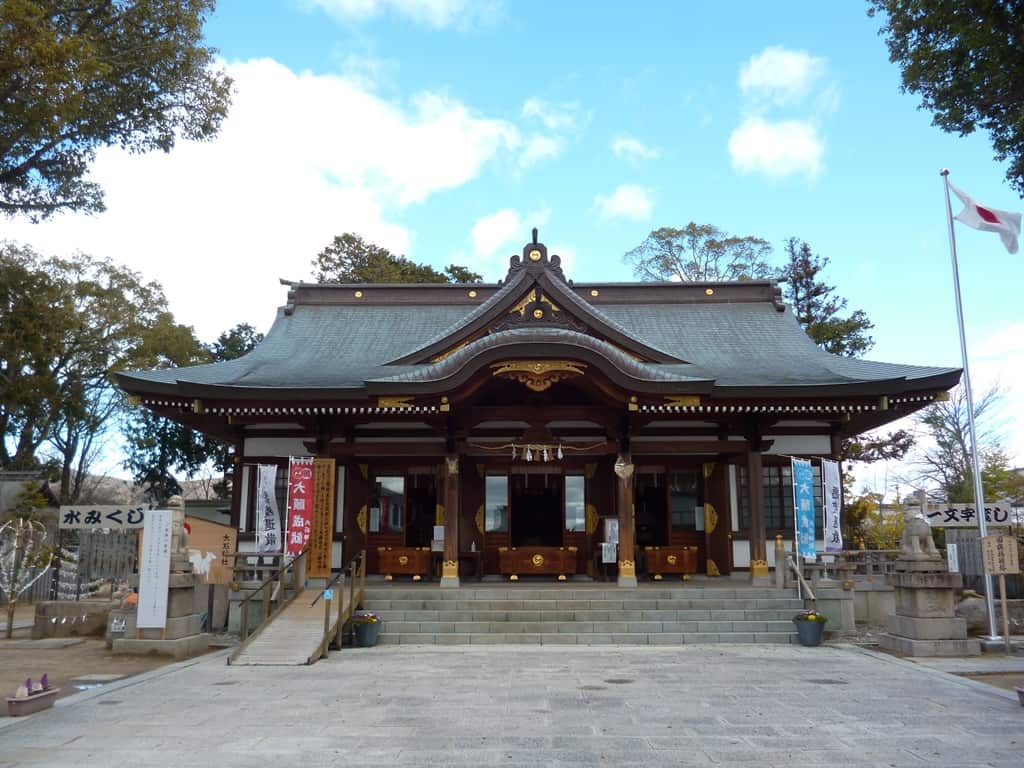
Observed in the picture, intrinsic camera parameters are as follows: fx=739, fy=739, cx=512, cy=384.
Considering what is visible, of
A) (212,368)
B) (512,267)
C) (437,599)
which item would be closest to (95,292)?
(212,368)

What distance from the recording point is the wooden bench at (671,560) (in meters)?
16.2

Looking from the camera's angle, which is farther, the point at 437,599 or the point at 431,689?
the point at 437,599

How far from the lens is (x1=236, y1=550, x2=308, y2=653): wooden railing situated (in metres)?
11.6

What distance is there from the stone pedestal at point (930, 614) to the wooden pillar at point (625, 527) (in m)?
4.69

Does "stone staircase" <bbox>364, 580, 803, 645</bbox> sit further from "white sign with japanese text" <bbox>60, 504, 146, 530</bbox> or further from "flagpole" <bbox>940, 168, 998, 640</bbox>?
"white sign with japanese text" <bbox>60, 504, 146, 530</bbox>

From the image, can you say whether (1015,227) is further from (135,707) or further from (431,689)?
(135,707)

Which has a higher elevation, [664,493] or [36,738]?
[664,493]

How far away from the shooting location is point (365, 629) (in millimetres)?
12000

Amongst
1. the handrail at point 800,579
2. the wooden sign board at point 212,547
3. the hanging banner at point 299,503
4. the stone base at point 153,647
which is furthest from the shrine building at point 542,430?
the stone base at point 153,647

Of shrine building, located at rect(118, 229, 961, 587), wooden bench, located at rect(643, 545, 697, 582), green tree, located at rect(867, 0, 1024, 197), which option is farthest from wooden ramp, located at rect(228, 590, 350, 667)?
green tree, located at rect(867, 0, 1024, 197)

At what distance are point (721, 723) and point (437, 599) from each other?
7.30 m

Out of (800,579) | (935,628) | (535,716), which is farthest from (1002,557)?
(535,716)

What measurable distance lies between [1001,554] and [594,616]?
21.0ft

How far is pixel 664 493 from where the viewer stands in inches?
674
